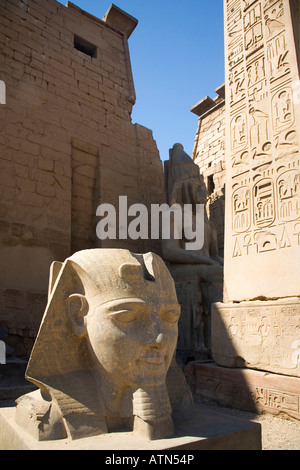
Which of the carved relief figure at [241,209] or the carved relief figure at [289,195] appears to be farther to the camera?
the carved relief figure at [241,209]

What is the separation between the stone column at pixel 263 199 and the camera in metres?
2.94

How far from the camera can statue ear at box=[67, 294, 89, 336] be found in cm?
181

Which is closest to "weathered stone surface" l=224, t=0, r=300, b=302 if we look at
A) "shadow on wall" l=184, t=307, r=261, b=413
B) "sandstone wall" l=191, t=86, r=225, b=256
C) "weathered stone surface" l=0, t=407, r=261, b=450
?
"shadow on wall" l=184, t=307, r=261, b=413

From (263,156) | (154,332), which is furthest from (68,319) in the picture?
(263,156)

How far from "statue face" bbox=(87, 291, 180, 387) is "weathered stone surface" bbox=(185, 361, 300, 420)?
1.47m

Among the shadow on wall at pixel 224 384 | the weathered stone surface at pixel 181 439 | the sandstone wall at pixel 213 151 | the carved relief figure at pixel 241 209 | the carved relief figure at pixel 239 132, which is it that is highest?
the sandstone wall at pixel 213 151

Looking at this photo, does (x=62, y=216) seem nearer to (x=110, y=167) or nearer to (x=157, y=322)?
(x=110, y=167)

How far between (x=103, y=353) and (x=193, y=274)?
3.40 m

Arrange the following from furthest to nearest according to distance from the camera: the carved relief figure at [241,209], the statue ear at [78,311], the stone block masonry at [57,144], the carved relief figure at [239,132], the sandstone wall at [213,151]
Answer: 1. the sandstone wall at [213,151]
2. the stone block masonry at [57,144]
3. the carved relief figure at [239,132]
4. the carved relief figure at [241,209]
5. the statue ear at [78,311]

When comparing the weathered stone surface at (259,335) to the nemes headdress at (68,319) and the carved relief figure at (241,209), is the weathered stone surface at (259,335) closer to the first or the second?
the carved relief figure at (241,209)

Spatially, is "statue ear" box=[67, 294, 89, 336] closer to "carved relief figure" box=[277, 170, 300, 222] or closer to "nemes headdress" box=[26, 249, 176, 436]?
A: "nemes headdress" box=[26, 249, 176, 436]

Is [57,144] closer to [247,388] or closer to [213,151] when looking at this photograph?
[247,388]

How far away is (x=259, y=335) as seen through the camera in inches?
120

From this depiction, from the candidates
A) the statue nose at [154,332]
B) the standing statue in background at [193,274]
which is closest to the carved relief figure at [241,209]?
the standing statue in background at [193,274]
